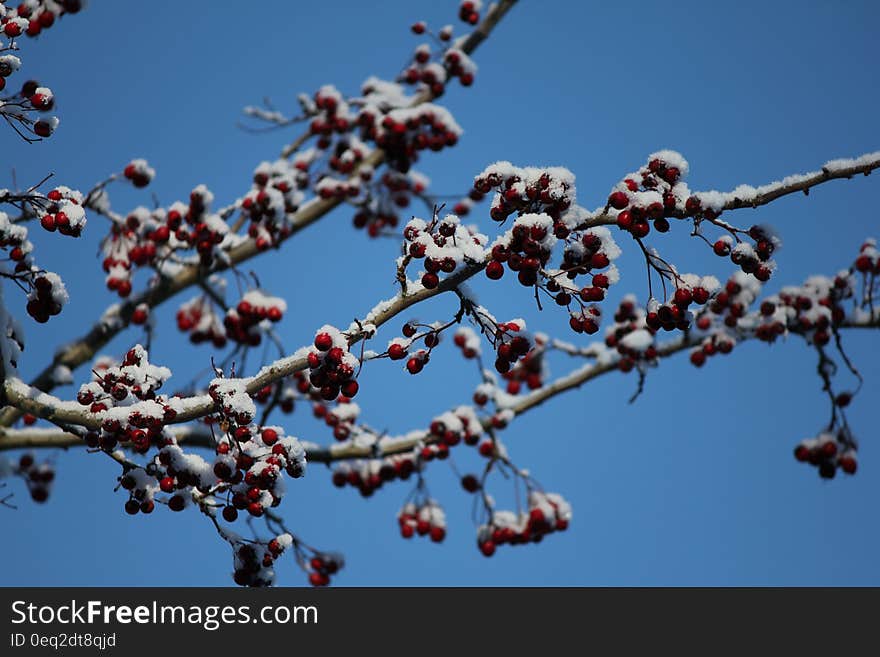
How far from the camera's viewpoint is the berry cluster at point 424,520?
821 cm

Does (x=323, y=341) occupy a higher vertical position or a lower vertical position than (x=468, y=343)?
lower

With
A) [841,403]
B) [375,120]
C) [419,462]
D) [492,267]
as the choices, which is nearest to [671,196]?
[492,267]

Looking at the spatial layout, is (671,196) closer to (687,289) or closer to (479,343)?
(687,289)

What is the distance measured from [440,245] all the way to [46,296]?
211 centimetres

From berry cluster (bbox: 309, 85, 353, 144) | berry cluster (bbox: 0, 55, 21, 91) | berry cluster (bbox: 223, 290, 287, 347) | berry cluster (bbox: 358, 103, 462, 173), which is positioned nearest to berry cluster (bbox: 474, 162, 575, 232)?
berry cluster (bbox: 0, 55, 21, 91)

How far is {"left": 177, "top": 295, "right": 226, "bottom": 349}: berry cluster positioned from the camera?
8.65 meters

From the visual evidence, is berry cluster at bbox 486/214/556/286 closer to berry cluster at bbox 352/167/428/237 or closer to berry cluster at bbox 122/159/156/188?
berry cluster at bbox 122/159/156/188

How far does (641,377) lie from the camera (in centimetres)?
727

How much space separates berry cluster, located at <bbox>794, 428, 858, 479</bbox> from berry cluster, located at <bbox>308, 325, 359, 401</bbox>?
5107 mm

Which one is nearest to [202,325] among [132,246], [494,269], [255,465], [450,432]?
[132,246]

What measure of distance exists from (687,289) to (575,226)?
0.58 metres

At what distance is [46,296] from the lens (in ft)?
14.5

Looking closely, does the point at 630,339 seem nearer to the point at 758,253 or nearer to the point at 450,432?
the point at 450,432

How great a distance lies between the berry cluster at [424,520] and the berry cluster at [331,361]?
4714mm
